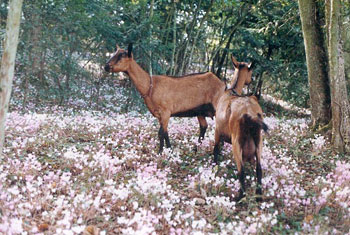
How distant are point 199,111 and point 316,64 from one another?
398 cm

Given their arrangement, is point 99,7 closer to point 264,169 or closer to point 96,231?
point 264,169

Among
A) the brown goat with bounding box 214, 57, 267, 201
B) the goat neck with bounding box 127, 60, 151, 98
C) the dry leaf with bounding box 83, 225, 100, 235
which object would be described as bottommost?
the dry leaf with bounding box 83, 225, 100, 235

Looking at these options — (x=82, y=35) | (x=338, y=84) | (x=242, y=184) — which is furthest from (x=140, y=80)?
(x=82, y=35)

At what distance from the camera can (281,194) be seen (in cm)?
579

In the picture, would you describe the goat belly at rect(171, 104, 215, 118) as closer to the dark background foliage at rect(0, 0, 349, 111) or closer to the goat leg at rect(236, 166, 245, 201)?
the goat leg at rect(236, 166, 245, 201)

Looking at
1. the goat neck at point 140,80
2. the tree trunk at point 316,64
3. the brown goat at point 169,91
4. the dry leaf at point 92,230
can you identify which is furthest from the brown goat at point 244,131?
the tree trunk at point 316,64

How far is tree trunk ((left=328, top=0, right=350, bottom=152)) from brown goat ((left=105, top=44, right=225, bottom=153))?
269 centimetres

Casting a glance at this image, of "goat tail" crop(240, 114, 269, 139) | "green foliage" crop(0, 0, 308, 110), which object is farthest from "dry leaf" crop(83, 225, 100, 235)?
"green foliage" crop(0, 0, 308, 110)

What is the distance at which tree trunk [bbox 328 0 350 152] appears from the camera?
340 inches

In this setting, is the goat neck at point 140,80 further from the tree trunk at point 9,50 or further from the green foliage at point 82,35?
the green foliage at point 82,35

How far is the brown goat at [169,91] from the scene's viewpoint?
823 cm

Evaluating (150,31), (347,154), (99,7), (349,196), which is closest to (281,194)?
(349,196)

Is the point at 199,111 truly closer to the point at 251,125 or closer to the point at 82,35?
the point at 251,125

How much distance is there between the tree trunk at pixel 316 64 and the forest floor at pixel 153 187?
66 centimetres
